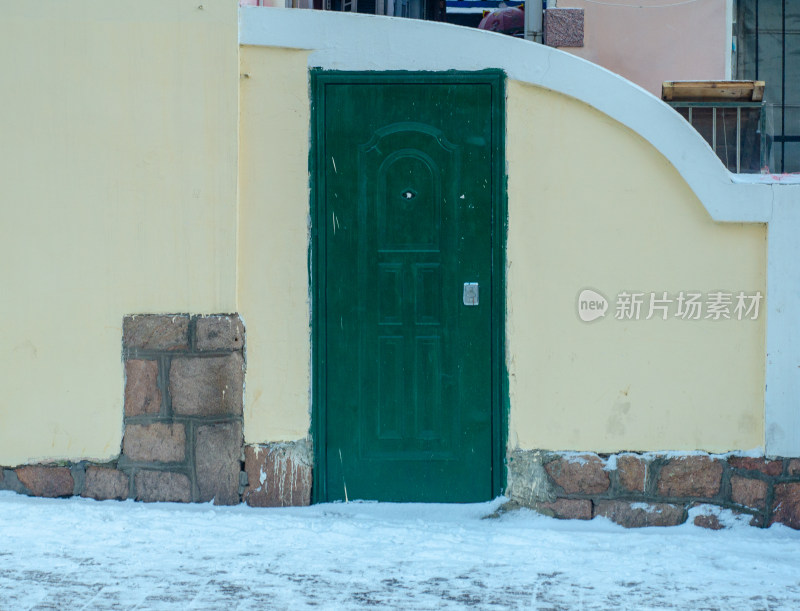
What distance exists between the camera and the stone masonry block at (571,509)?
5418mm

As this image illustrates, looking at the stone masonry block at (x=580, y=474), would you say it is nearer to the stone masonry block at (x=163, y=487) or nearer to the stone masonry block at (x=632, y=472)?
the stone masonry block at (x=632, y=472)

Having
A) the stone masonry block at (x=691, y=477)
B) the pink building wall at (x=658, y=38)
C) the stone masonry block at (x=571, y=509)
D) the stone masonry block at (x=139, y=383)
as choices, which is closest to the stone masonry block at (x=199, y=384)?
the stone masonry block at (x=139, y=383)

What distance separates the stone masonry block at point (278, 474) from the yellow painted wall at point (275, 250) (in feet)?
0.26

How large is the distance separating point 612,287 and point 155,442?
2686 mm

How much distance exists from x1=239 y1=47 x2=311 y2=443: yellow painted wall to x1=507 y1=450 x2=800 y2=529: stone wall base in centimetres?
134

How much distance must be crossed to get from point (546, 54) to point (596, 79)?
1.01 ft

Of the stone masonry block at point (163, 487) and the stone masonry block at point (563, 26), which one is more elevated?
the stone masonry block at point (563, 26)

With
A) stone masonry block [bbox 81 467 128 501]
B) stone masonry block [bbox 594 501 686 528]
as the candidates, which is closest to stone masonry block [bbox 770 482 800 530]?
stone masonry block [bbox 594 501 686 528]

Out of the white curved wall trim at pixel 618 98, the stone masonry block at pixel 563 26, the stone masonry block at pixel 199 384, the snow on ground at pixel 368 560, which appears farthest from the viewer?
the stone masonry block at pixel 563 26

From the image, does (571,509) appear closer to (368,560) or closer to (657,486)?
(657,486)

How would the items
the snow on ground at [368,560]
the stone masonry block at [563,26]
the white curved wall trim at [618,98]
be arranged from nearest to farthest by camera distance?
1. the snow on ground at [368,560]
2. the white curved wall trim at [618,98]
3. the stone masonry block at [563,26]

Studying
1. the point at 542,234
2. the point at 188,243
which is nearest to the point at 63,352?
the point at 188,243

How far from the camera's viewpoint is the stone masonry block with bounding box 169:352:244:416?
5.40m

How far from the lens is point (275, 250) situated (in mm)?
5461
